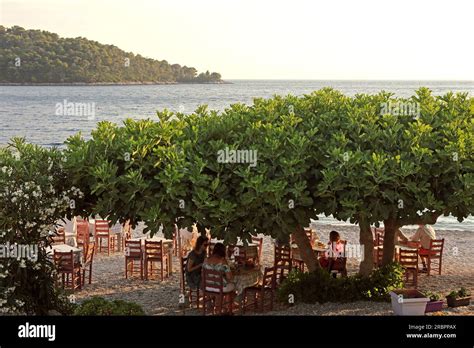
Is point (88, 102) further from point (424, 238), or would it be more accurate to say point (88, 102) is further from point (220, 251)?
point (220, 251)

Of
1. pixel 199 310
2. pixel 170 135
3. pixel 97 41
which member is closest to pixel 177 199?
pixel 170 135

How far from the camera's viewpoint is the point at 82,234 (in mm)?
23203

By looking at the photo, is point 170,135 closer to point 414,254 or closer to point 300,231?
point 300,231

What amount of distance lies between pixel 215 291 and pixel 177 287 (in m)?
3.79

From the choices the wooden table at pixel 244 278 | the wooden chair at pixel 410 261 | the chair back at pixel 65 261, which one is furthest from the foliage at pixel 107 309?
the wooden chair at pixel 410 261

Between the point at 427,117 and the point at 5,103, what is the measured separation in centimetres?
13358

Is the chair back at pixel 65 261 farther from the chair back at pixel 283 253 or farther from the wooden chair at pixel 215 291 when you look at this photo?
the chair back at pixel 283 253

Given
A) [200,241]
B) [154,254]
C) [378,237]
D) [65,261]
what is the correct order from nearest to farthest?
[200,241]
[65,261]
[154,254]
[378,237]

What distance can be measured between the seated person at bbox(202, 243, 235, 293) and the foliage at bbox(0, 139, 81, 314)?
10.6 feet

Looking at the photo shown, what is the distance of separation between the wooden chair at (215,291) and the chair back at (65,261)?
4.08m

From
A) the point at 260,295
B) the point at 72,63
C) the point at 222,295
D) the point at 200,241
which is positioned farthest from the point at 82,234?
the point at 72,63

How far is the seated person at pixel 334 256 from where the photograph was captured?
17906mm

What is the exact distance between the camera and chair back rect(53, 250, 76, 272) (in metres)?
18.4

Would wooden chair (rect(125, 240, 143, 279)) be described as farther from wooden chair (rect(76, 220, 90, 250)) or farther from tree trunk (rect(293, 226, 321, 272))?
tree trunk (rect(293, 226, 321, 272))
